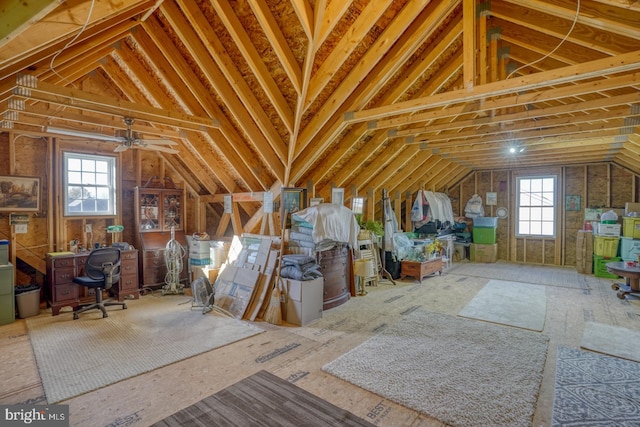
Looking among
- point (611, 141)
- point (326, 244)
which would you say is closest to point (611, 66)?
point (326, 244)

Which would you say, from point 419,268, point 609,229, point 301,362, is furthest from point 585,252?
point 301,362

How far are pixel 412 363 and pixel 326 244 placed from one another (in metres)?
2.23

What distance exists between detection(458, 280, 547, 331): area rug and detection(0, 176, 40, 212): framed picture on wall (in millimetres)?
6873

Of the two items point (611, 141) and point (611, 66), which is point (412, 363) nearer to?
point (611, 66)

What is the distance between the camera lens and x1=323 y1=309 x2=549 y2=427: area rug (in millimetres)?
2509

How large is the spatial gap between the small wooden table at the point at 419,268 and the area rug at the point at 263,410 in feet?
15.3

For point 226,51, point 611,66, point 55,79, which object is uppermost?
point 226,51

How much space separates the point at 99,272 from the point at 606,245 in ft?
32.9

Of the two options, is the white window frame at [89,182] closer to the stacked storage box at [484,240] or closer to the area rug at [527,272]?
the area rug at [527,272]

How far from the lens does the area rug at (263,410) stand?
2.36 meters

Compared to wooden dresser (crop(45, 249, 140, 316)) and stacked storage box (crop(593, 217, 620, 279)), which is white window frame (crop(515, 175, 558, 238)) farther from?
wooden dresser (crop(45, 249, 140, 316))

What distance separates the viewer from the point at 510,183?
9.56 m

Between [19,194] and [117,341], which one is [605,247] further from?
[19,194]

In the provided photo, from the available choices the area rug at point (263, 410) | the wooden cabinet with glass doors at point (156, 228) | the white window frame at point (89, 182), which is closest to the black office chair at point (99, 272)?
the wooden cabinet with glass doors at point (156, 228)
